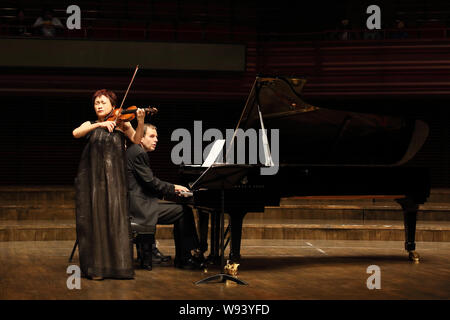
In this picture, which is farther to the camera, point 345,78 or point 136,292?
point 345,78

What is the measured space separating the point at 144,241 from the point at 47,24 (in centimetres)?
519

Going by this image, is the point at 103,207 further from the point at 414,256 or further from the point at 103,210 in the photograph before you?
the point at 414,256

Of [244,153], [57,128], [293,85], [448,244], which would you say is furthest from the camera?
[57,128]

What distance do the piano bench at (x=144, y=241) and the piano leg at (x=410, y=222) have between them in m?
1.86

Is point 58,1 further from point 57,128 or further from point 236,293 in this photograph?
point 236,293

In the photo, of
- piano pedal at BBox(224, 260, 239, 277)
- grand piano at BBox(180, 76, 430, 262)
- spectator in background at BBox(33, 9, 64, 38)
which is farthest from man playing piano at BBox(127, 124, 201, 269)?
spectator in background at BBox(33, 9, 64, 38)

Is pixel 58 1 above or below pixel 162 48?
above

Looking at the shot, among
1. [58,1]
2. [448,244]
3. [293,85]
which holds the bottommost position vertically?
[448,244]

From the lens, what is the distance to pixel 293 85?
4.83m

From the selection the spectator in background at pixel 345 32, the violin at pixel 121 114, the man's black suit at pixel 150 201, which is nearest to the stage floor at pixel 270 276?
the man's black suit at pixel 150 201

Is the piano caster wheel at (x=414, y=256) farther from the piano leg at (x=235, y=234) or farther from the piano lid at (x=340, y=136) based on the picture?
the piano leg at (x=235, y=234)

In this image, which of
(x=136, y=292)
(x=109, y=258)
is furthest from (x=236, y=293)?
(x=109, y=258)

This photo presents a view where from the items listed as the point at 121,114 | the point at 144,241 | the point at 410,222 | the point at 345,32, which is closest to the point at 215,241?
the point at 144,241
